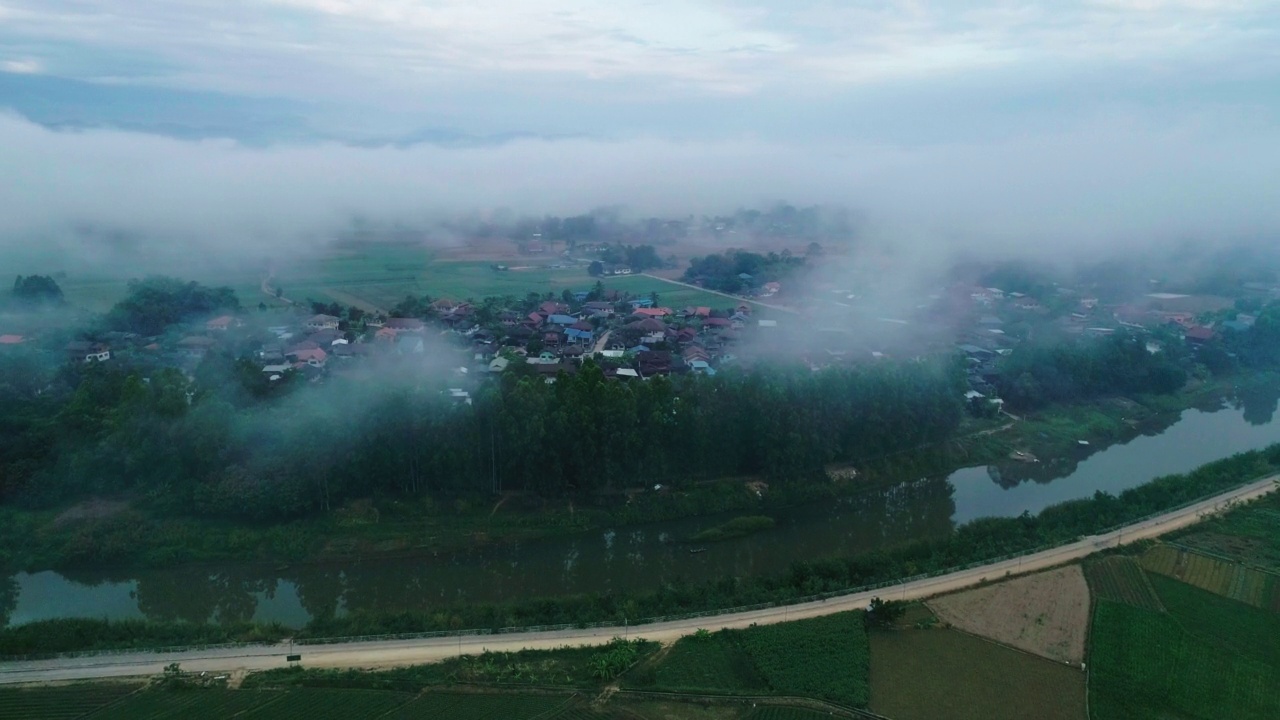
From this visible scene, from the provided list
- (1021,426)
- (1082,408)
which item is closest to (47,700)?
(1021,426)

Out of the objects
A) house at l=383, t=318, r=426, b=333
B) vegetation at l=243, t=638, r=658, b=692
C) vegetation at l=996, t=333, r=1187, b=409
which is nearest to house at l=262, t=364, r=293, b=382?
house at l=383, t=318, r=426, b=333

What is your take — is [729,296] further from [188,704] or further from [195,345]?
[188,704]

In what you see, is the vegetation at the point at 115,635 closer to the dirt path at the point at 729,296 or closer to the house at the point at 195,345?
the house at the point at 195,345

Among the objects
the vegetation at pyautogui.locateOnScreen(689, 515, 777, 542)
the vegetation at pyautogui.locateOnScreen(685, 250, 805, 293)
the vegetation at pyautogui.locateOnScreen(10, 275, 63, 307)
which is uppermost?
the vegetation at pyautogui.locateOnScreen(685, 250, 805, 293)

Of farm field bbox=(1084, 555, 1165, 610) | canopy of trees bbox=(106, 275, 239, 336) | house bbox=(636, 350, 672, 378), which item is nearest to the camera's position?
farm field bbox=(1084, 555, 1165, 610)

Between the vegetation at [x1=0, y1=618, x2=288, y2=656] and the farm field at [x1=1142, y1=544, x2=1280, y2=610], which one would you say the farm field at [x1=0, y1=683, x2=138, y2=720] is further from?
the farm field at [x1=1142, y1=544, x2=1280, y2=610]

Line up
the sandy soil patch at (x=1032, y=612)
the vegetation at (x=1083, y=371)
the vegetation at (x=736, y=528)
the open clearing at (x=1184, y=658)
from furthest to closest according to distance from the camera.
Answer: the vegetation at (x=1083, y=371) < the vegetation at (x=736, y=528) < the sandy soil patch at (x=1032, y=612) < the open clearing at (x=1184, y=658)

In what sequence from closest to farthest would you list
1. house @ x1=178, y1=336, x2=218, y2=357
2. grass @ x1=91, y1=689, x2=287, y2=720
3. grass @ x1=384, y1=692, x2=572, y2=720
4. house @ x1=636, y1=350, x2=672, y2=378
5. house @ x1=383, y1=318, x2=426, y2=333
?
grass @ x1=91, y1=689, x2=287, y2=720, grass @ x1=384, y1=692, x2=572, y2=720, house @ x1=636, y1=350, x2=672, y2=378, house @ x1=178, y1=336, x2=218, y2=357, house @ x1=383, y1=318, x2=426, y2=333

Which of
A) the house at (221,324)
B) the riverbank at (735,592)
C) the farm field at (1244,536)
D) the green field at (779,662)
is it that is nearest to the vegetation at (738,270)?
A: the house at (221,324)
